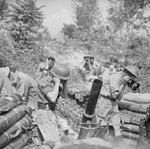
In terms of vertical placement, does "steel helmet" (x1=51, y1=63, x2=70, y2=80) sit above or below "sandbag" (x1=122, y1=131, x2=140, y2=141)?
above

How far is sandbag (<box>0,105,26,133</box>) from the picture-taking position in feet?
11.2

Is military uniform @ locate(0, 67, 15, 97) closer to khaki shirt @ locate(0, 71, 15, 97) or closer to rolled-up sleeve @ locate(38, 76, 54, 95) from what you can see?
khaki shirt @ locate(0, 71, 15, 97)

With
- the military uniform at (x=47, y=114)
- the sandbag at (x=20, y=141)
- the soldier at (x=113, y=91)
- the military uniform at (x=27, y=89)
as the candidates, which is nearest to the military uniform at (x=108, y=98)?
the soldier at (x=113, y=91)

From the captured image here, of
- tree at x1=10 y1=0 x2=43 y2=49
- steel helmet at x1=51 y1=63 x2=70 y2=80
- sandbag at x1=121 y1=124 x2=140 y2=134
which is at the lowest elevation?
sandbag at x1=121 y1=124 x2=140 y2=134

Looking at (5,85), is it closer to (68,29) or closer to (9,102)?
(9,102)

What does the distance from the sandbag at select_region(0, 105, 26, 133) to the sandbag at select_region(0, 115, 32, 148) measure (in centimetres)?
7

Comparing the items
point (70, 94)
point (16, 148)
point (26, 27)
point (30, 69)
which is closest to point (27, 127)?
point (16, 148)

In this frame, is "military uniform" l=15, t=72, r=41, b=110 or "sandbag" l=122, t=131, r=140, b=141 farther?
"military uniform" l=15, t=72, r=41, b=110

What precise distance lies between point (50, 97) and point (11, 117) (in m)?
1.31

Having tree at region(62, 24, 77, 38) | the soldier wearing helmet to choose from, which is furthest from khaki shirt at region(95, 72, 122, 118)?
tree at region(62, 24, 77, 38)

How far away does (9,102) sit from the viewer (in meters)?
3.83

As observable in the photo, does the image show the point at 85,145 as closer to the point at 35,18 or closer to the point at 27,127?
the point at 27,127

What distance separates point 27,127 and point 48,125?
701 mm

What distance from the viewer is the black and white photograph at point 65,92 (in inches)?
149
